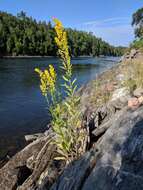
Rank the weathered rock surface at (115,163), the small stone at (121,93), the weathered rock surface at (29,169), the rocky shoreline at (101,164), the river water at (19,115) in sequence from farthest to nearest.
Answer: the river water at (19,115)
the small stone at (121,93)
the weathered rock surface at (29,169)
the rocky shoreline at (101,164)
the weathered rock surface at (115,163)

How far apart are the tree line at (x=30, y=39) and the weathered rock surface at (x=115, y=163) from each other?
8783cm

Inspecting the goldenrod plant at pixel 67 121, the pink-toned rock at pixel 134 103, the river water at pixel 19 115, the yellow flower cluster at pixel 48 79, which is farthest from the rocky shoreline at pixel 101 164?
the river water at pixel 19 115

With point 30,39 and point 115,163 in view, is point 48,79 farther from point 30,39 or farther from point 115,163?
point 30,39

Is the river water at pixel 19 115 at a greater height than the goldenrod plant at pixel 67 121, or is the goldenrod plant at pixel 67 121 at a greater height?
the goldenrod plant at pixel 67 121

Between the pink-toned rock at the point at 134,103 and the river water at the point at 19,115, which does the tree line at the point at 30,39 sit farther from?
the pink-toned rock at the point at 134,103

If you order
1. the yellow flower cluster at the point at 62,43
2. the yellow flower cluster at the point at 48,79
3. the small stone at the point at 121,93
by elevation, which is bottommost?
the small stone at the point at 121,93

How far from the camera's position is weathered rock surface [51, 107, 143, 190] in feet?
13.0

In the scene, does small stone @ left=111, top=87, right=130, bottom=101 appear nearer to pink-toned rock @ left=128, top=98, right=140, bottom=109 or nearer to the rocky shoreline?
the rocky shoreline

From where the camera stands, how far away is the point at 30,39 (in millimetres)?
122188

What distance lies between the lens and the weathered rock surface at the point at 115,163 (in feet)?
13.0

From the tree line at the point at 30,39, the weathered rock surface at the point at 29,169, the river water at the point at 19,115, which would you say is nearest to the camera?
the weathered rock surface at the point at 29,169

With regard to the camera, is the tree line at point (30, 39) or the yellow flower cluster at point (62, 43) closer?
the yellow flower cluster at point (62, 43)

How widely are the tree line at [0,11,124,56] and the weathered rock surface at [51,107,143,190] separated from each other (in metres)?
87.8

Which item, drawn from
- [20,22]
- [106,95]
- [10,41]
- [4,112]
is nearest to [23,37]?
[10,41]
